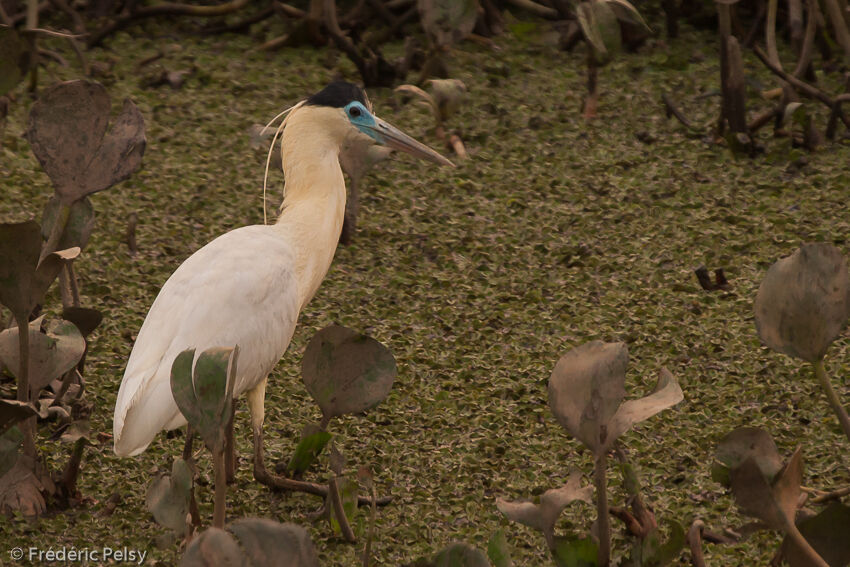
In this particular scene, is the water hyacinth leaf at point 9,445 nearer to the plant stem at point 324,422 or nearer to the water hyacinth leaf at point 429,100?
the plant stem at point 324,422

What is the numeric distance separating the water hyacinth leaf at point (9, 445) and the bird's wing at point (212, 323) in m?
0.19

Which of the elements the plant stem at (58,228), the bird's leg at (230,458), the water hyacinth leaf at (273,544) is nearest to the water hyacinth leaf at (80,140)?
the plant stem at (58,228)

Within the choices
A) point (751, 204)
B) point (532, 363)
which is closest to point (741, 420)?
point (532, 363)

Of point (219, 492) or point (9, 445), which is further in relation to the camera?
point (9, 445)

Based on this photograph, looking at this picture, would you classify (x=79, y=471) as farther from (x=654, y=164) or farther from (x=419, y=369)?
(x=654, y=164)

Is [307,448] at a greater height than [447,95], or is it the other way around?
[447,95]

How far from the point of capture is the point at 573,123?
3.32m

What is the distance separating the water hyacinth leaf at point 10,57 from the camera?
6.77 ft

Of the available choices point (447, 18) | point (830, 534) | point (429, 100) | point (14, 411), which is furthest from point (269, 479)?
point (447, 18)

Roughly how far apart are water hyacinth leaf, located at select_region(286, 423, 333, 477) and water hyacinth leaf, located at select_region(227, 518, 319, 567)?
0.69 m

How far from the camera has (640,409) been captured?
1.58 metres

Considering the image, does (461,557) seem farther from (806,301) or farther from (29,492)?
(29,492)

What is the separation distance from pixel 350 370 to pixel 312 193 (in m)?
0.52

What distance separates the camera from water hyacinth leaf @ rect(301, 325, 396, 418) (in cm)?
199
